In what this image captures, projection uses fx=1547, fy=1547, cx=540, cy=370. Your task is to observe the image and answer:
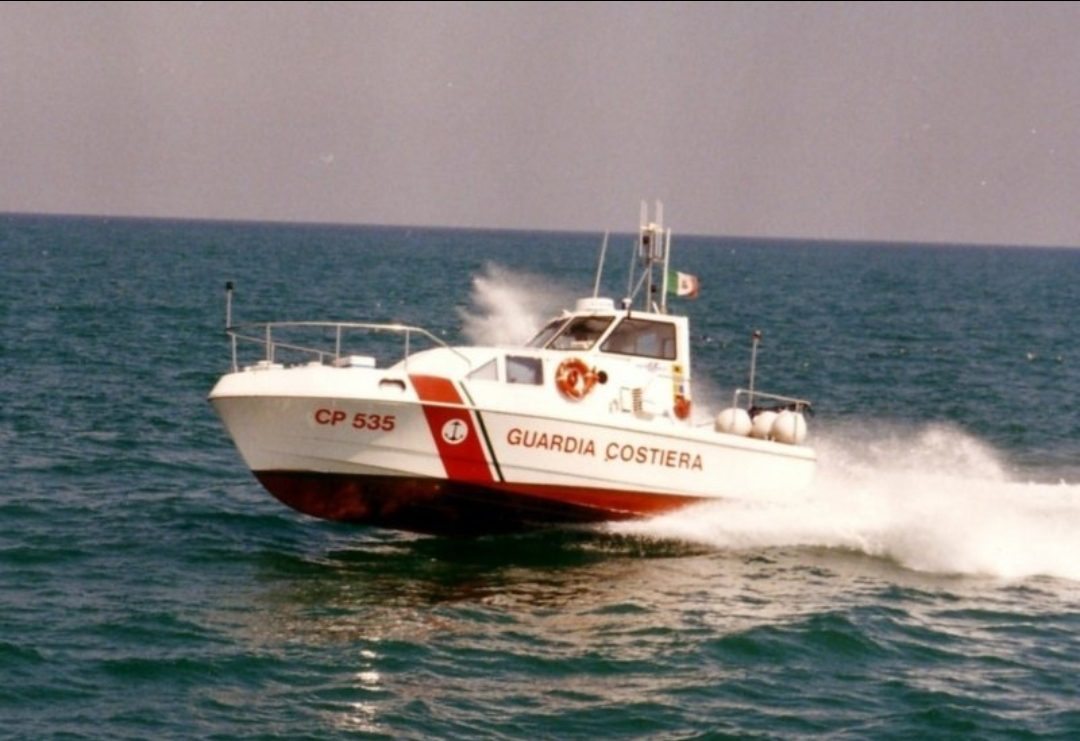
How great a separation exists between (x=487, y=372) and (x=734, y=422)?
131 inches

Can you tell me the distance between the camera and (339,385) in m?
17.6

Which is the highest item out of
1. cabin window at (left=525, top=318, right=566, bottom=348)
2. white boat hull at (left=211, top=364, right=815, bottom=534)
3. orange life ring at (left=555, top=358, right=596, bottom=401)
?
cabin window at (left=525, top=318, right=566, bottom=348)

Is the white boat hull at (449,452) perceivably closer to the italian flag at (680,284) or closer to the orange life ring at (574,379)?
the orange life ring at (574,379)

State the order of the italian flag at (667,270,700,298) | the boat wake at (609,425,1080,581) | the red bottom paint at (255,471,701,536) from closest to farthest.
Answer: the red bottom paint at (255,471,701,536), the boat wake at (609,425,1080,581), the italian flag at (667,270,700,298)

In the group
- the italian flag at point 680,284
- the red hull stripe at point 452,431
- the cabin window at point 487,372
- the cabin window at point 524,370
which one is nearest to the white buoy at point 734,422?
the italian flag at point 680,284

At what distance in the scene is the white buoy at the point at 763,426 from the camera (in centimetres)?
1959

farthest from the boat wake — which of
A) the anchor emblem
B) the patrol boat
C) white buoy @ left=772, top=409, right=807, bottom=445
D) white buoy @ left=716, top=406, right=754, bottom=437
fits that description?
the anchor emblem

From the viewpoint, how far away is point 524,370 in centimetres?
1847

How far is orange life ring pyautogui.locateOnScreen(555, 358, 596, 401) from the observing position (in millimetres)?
18375

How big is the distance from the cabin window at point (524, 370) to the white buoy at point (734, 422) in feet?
8.32

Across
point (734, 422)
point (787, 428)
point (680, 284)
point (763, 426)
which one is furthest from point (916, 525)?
point (680, 284)

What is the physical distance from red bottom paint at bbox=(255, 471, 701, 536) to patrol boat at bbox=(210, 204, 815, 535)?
20 millimetres

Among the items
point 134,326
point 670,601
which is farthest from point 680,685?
point 134,326

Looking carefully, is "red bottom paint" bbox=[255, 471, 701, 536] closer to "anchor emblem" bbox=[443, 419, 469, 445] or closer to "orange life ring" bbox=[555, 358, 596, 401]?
"anchor emblem" bbox=[443, 419, 469, 445]
